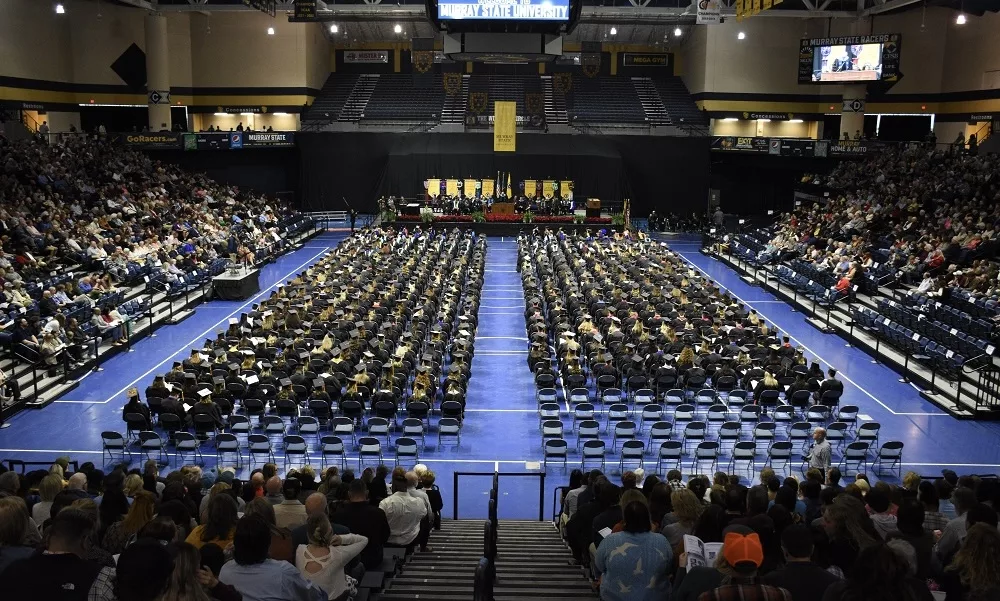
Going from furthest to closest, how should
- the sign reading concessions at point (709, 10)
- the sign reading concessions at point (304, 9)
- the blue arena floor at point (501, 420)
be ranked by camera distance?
the sign reading concessions at point (304, 9) < the sign reading concessions at point (709, 10) < the blue arena floor at point (501, 420)

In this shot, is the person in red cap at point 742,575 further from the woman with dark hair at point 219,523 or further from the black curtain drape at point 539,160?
the black curtain drape at point 539,160

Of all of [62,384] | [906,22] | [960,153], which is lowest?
[62,384]

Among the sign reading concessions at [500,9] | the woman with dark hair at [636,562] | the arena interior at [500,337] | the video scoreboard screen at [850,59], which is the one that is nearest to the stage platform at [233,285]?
the arena interior at [500,337]

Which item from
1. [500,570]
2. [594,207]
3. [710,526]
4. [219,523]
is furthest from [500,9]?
[594,207]

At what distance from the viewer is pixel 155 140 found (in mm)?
43500

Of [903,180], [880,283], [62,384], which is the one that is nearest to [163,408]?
[62,384]

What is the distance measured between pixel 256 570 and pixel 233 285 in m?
25.5

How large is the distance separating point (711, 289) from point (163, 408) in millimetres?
15647

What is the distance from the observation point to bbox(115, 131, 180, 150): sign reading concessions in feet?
141

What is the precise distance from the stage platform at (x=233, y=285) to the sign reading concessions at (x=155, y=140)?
16644 mm

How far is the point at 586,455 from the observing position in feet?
49.9

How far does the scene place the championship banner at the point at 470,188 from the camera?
48250mm

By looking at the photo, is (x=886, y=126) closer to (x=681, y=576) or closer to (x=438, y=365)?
(x=438, y=365)

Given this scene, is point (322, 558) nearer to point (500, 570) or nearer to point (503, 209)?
point (500, 570)
